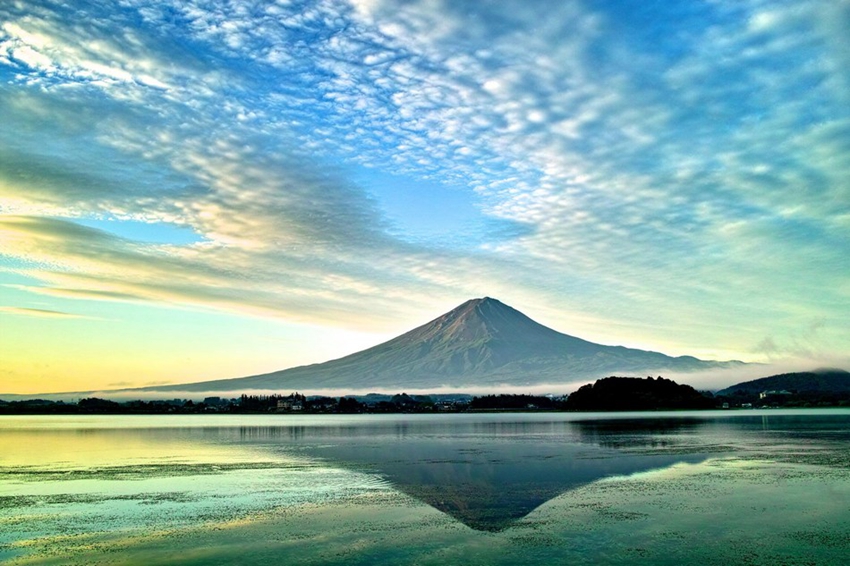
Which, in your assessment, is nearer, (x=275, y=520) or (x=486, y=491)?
(x=275, y=520)

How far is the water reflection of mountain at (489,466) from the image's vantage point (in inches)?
856

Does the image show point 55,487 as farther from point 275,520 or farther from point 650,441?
point 650,441

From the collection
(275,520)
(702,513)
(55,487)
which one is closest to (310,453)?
(55,487)

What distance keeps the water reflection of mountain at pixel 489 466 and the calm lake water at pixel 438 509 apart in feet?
0.49

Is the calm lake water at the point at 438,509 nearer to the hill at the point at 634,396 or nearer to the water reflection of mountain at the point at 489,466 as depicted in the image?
the water reflection of mountain at the point at 489,466

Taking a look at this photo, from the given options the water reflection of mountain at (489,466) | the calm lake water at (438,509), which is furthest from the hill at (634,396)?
the calm lake water at (438,509)

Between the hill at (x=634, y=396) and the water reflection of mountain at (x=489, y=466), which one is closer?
the water reflection of mountain at (x=489, y=466)

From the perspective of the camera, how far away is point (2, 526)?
61.5 feet

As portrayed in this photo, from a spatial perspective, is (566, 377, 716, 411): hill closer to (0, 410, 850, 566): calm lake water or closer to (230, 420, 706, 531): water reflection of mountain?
(230, 420, 706, 531): water reflection of mountain

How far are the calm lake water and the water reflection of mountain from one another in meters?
0.15

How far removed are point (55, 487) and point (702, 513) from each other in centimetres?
2326

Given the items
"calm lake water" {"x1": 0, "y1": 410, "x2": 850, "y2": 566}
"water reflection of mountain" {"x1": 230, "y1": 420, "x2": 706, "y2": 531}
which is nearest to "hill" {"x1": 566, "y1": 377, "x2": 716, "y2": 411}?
"water reflection of mountain" {"x1": 230, "y1": 420, "x2": 706, "y2": 531}

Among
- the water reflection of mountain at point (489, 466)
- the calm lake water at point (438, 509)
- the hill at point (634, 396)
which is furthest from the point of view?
the hill at point (634, 396)

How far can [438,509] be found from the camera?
68.5ft
